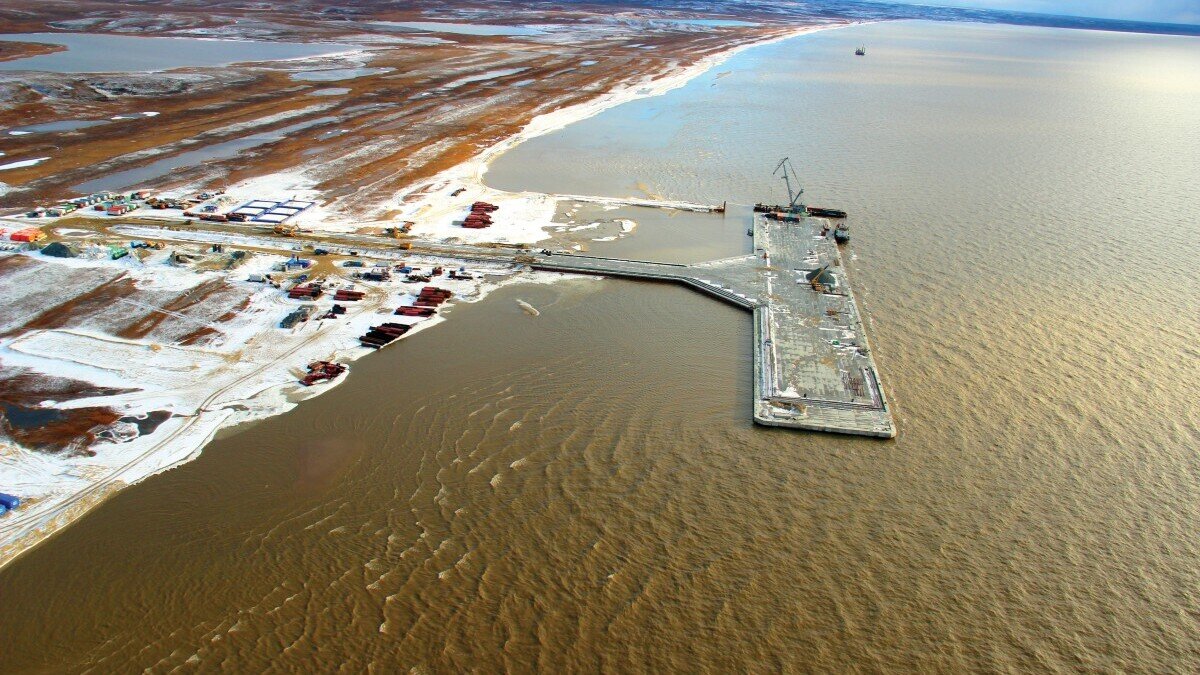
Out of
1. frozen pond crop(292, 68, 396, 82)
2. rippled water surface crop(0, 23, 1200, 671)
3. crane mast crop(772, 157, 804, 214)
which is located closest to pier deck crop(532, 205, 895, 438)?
rippled water surface crop(0, 23, 1200, 671)

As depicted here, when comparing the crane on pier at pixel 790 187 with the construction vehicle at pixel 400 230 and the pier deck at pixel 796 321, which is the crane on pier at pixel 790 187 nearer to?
the pier deck at pixel 796 321

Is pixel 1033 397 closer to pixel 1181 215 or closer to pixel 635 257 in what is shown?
pixel 635 257

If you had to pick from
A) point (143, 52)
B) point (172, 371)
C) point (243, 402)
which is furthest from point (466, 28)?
point (243, 402)

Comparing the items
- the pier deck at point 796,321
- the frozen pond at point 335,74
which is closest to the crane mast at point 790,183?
the pier deck at point 796,321

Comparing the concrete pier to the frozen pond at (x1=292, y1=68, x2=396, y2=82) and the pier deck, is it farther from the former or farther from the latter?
the frozen pond at (x1=292, y1=68, x2=396, y2=82)

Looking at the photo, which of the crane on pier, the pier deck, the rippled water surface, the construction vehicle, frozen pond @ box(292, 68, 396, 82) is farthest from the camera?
frozen pond @ box(292, 68, 396, 82)

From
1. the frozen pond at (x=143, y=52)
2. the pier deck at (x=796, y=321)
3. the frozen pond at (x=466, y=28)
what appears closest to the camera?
the pier deck at (x=796, y=321)
